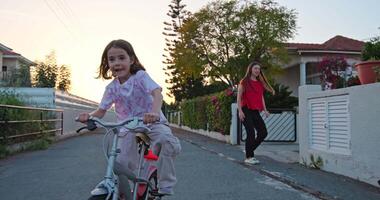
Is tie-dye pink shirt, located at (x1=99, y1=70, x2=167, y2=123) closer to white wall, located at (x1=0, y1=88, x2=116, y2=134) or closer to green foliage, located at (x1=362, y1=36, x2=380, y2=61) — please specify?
green foliage, located at (x1=362, y1=36, x2=380, y2=61)

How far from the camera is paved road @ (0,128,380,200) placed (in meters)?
6.48

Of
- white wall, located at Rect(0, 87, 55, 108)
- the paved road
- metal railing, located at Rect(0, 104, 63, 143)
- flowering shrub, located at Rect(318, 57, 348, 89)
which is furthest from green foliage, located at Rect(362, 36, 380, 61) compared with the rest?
white wall, located at Rect(0, 87, 55, 108)

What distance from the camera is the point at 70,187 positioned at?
23.3ft

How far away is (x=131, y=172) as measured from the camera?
384 cm

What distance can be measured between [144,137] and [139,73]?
22.6 inches

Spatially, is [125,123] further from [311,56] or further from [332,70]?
[311,56]

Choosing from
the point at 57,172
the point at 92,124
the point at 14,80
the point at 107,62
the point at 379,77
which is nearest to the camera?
the point at 92,124

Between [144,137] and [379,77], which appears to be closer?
[144,137]

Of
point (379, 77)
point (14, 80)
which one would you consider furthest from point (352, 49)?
point (379, 77)

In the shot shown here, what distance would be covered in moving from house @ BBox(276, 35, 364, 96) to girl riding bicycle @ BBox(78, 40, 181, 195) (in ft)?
78.0

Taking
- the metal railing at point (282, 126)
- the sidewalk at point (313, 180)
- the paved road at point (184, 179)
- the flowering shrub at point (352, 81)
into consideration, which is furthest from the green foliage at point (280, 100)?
the sidewalk at point (313, 180)

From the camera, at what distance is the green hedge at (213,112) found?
54.6 ft

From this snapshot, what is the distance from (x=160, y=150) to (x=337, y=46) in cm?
3056

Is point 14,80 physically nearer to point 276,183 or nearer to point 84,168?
point 84,168
